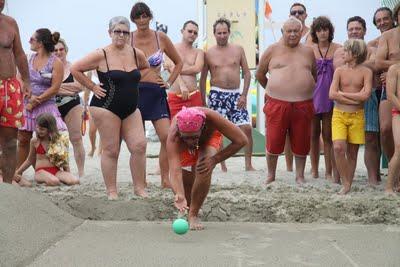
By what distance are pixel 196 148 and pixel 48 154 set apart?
2.72 metres

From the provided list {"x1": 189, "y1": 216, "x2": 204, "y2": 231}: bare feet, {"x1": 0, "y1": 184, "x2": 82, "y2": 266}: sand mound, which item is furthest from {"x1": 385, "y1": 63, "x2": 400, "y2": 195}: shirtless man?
{"x1": 0, "y1": 184, "x2": 82, "y2": 266}: sand mound

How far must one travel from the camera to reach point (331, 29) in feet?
28.0

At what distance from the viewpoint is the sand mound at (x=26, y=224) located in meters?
5.05

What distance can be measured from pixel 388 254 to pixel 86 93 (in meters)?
8.94

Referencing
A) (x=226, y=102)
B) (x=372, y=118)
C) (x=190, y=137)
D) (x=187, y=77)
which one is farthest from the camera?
(x=226, y=102)

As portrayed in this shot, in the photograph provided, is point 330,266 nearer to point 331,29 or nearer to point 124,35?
point 124,35

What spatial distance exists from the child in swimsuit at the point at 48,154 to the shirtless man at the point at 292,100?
6.93 feet

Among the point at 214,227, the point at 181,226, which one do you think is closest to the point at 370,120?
the point at 214,227

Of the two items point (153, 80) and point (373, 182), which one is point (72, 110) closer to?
point (153, 80)

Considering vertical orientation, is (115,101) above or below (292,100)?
above

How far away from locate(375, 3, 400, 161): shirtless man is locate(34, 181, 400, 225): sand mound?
0.77 metres

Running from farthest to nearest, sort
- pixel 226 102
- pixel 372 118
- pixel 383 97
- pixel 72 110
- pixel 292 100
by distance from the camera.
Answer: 1. pixel 226 102
2. pixel 72 110
3. pixel 292 100
4. pixel 372 118
5. pixel 383 97

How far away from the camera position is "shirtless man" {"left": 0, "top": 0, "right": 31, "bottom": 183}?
7031 millimetres

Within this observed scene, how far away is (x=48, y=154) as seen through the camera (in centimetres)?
849
